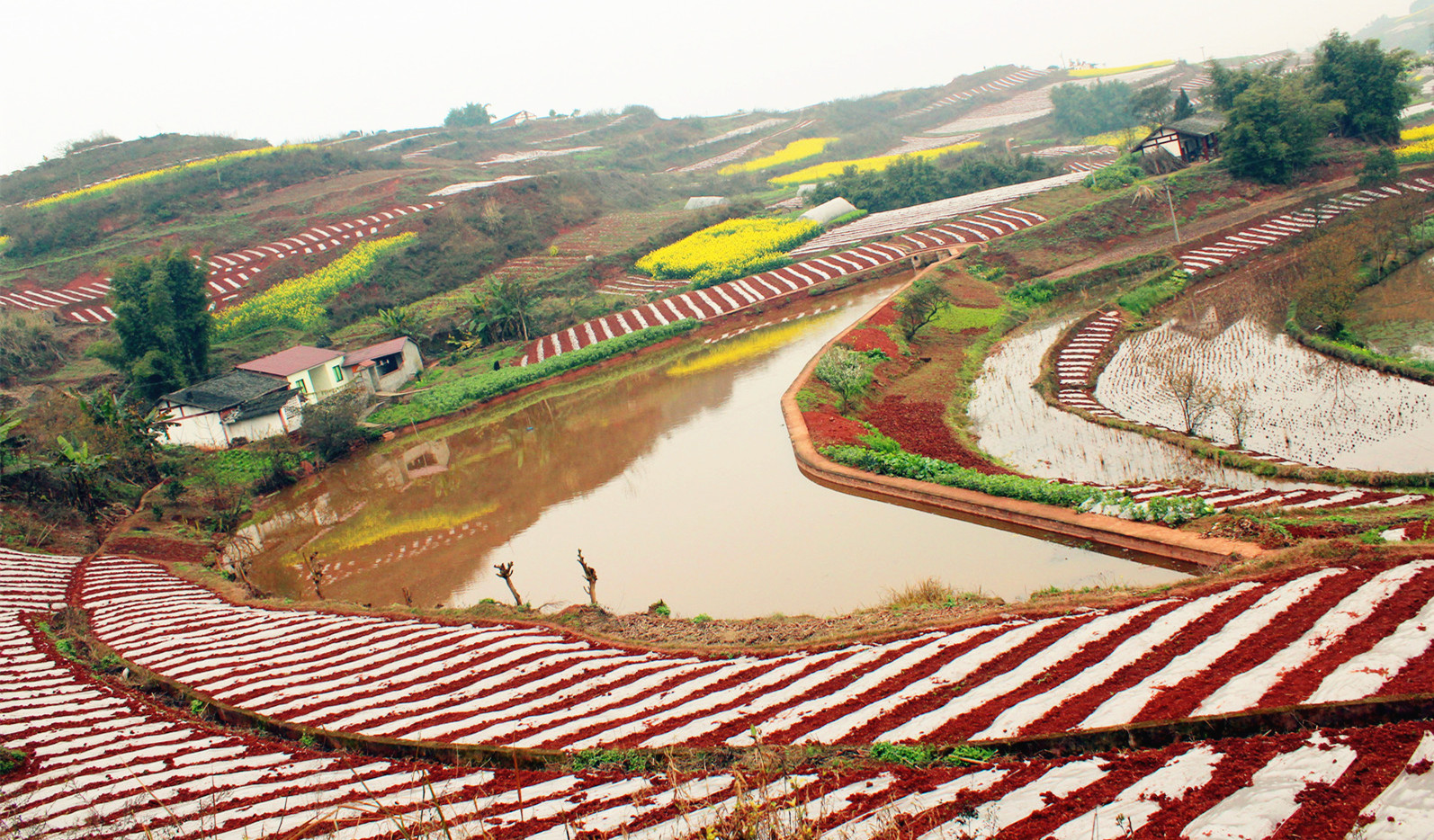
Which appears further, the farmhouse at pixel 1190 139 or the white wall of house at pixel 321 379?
the farmhouse at pixel 1190 139

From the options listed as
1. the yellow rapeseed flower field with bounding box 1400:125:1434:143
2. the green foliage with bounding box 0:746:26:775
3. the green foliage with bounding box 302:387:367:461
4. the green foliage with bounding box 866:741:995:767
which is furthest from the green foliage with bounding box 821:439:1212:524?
the yellow rapeseed flower field with bounding box 1400:125:1434:143

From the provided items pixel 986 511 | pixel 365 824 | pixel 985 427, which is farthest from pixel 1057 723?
pixel 985 427

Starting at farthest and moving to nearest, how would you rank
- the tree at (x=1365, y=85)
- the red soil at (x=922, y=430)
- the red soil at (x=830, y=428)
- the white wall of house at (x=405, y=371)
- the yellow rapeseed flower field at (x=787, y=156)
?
1. the yellow rapeseed flower field at (x=787, y=156)
2. the tree at (x=1365, y=85)
3. the white wall of house at (x=405, y=371)
4. the red soil at (x=830, y=428)
5. the red soil at (x=922, y=430)

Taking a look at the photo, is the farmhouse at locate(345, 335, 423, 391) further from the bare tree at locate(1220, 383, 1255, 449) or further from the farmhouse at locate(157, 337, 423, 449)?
the bare tree at locate(1220, 383, 1255, 449)

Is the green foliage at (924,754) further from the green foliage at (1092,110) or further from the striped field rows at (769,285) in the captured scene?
the green foliage at (1092,110)

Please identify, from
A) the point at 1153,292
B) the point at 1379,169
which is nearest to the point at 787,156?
the point at 1379,169

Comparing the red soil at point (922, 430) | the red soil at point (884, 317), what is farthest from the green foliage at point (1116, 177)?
the red soil at point (922, 430)

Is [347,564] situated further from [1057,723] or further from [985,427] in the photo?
[1057,723]
